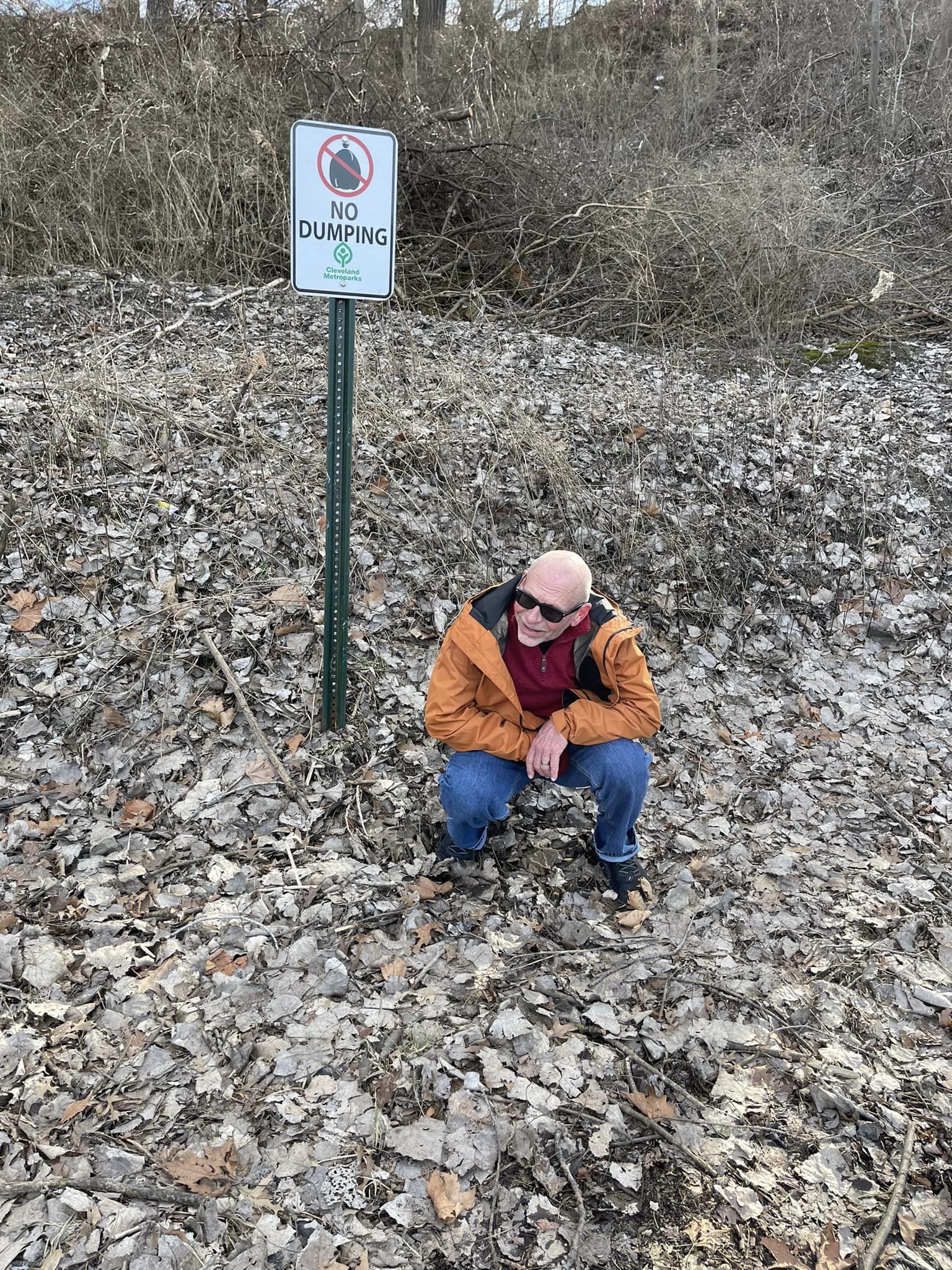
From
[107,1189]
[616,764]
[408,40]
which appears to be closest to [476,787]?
[616,764]

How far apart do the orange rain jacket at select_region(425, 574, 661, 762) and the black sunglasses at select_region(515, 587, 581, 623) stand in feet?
0.42

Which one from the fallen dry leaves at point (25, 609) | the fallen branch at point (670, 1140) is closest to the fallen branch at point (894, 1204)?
the fallen branch at point (670, 1140)

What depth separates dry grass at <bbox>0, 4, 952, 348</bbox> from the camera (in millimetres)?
7184

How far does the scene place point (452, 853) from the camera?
342 cm

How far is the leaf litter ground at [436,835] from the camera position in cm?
234

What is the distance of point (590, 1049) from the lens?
8.93 feet

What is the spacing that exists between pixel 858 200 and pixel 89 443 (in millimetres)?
8210

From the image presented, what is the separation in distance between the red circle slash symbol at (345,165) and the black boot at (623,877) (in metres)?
2.71

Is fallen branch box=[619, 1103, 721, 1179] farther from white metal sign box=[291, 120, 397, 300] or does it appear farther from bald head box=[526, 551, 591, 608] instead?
white metal sign box=[291, 120, 397, 300]

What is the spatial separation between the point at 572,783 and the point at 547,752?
287 millimetres

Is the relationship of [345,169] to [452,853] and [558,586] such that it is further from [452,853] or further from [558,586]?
[452,853]

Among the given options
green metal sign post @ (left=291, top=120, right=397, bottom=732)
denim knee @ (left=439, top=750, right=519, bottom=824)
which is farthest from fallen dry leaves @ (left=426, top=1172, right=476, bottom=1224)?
green metal sign post @ (left=291, top=120, right=397, bottom=732)

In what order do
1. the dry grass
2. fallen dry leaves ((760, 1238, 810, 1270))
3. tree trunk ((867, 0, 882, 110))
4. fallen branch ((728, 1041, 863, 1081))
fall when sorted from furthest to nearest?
tree trunk ((867, 0, 882, 110)) < the dry grass < fallen branch ((728, 1041, 863, 1081)) < fallen dry leaves ((760, 1238, 810, 1270))

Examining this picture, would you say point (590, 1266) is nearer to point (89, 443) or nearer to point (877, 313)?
point (89, 443)
